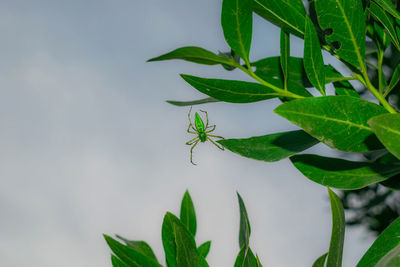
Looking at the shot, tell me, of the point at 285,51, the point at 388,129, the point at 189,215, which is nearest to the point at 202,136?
the point at 189,215

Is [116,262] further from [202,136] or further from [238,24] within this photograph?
[202,136]

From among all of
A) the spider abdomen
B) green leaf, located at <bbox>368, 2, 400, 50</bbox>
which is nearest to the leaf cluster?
green leaf, located at <bbox>368, 2, 400, 50</bbox>

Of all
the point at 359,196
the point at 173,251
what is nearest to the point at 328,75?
the point at 173,251

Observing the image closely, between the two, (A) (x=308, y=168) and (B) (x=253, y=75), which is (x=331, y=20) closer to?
(B) (x=253, y=75)

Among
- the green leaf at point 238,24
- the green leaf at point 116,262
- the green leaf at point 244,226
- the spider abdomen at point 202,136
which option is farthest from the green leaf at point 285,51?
the spider abdomen at point 202,136

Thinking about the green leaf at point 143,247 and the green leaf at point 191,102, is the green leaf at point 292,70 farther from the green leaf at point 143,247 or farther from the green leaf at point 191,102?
the green leaf at point 143,247

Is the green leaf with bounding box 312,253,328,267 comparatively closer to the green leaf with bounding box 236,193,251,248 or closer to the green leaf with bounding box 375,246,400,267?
the green leaf with bounding box 236,193,251,248
